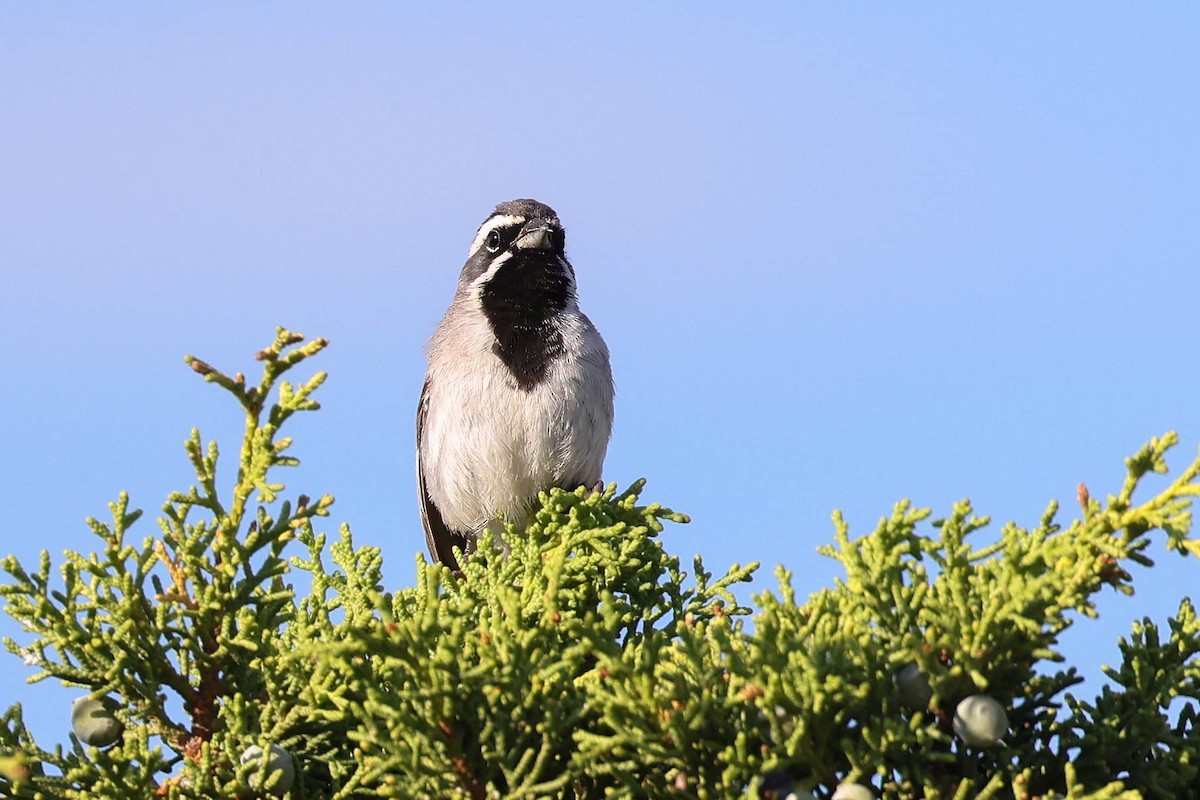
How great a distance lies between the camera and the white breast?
7.30m

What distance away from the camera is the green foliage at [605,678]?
3521mm

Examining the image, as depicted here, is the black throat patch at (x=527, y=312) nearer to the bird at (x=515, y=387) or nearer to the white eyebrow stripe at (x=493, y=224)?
the bird at (x=515, y=387)

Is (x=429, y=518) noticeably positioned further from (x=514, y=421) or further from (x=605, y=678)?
(x=605, y=678)

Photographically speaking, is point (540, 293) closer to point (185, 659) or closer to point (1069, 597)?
point (185, 659)

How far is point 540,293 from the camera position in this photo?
764 centimetres

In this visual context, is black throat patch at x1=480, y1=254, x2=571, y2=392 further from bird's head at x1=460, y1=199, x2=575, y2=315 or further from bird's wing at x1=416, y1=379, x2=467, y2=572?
bird's wing at x1=416, y1=379, x2=467, y2=572

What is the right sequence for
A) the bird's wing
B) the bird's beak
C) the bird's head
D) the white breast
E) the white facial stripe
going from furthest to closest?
1. the bird's wing
2. the white facial stripe
3. the bird's beak
4. the bird's head
5. the white breast

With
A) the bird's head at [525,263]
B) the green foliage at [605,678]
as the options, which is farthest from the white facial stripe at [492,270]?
the green foliage at [605,678]

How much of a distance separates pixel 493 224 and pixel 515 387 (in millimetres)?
1226

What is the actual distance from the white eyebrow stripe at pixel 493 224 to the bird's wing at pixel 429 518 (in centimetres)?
93

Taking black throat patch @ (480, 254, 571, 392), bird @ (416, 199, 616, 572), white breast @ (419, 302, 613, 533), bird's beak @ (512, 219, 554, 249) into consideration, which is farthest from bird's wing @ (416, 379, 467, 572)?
bird's beak @ (512, 219, 554, 249)

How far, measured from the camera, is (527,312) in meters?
7.55

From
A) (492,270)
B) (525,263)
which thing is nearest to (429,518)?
(492,270)

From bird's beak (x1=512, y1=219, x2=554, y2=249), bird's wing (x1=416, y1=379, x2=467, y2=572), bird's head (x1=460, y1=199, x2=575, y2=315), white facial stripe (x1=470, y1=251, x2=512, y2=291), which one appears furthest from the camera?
bird's wing (x1=416, y1=379, x2=467, y2=572)
